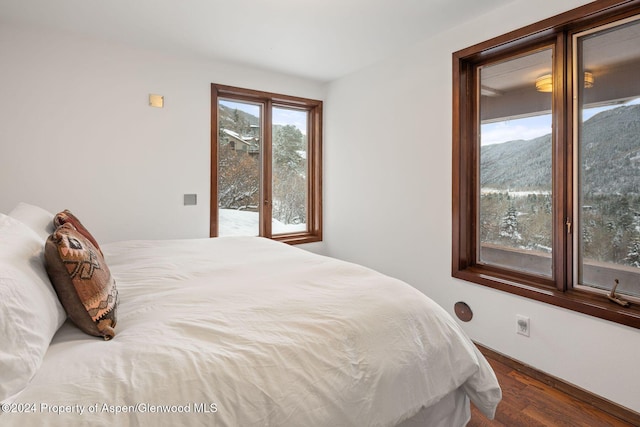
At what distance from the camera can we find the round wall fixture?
2.56 m

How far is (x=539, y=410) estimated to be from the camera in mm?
1843

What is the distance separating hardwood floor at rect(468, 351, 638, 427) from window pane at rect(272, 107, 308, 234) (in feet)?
8.55

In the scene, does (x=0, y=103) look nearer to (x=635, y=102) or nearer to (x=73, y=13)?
(x=73, y=13)

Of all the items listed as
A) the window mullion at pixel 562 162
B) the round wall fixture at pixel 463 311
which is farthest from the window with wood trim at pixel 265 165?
the window mullion at pixel 562 162

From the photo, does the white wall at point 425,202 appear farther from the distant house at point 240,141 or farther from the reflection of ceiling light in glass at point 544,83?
the distant house at point 240,141

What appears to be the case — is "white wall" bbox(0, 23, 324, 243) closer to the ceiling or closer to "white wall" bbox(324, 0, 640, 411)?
the ceiling

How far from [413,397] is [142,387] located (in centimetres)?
83

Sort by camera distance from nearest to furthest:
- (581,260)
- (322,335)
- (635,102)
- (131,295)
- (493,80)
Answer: (322,335), (131,295), (635,102), (581,260), (493,80)

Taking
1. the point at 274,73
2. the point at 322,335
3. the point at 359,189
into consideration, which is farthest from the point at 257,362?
the point at 274,73

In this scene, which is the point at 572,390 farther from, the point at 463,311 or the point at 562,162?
the point at 562,162

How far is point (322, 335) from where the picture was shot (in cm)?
106

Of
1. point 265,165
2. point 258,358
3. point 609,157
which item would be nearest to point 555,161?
point 609,157

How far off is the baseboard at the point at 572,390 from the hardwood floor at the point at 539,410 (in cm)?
2

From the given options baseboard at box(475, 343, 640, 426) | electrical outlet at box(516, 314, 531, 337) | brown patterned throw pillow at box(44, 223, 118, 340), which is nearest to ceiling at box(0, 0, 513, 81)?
brown patterned throw pillow at box(44, 223, 118, 340)
